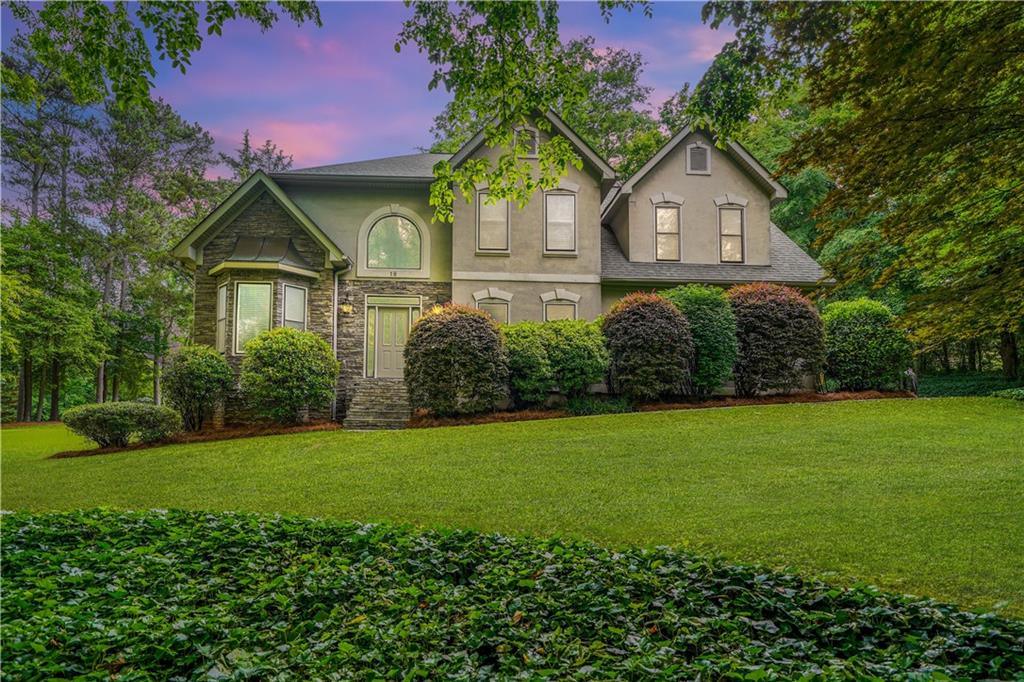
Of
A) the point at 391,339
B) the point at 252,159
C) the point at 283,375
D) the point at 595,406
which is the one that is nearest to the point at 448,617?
the point at 595,406

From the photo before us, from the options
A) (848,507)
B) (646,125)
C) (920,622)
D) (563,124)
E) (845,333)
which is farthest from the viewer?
(646,125)

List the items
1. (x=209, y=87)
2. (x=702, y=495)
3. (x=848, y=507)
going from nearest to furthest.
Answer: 1. (x=848, y=507)
2. (x=702, y=495)
3. (x=209, y=87)

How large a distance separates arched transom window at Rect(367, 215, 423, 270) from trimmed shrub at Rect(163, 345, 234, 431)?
505 centimetres

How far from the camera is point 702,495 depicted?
7164 mm

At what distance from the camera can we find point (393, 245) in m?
16.6

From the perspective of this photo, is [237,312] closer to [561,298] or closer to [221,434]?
[221,434]

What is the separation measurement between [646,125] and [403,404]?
1758 cm

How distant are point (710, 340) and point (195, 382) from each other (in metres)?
11.9

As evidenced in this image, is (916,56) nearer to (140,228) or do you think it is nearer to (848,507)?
(848,507)

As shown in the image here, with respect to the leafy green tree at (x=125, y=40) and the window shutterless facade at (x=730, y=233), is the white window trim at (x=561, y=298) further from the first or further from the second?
the leafy green tree at (x=125, y=40)

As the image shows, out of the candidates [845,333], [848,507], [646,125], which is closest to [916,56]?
[848,507]

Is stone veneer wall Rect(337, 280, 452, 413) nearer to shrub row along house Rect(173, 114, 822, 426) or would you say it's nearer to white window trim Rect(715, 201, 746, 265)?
shrub row along house Rect(173, 114, 822, 426)

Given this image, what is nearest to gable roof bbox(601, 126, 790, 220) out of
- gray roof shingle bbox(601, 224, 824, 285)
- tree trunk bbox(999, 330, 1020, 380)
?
gray roof shingle bbox(601, 224, 824, 285)

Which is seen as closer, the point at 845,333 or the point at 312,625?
the point at 312,625
